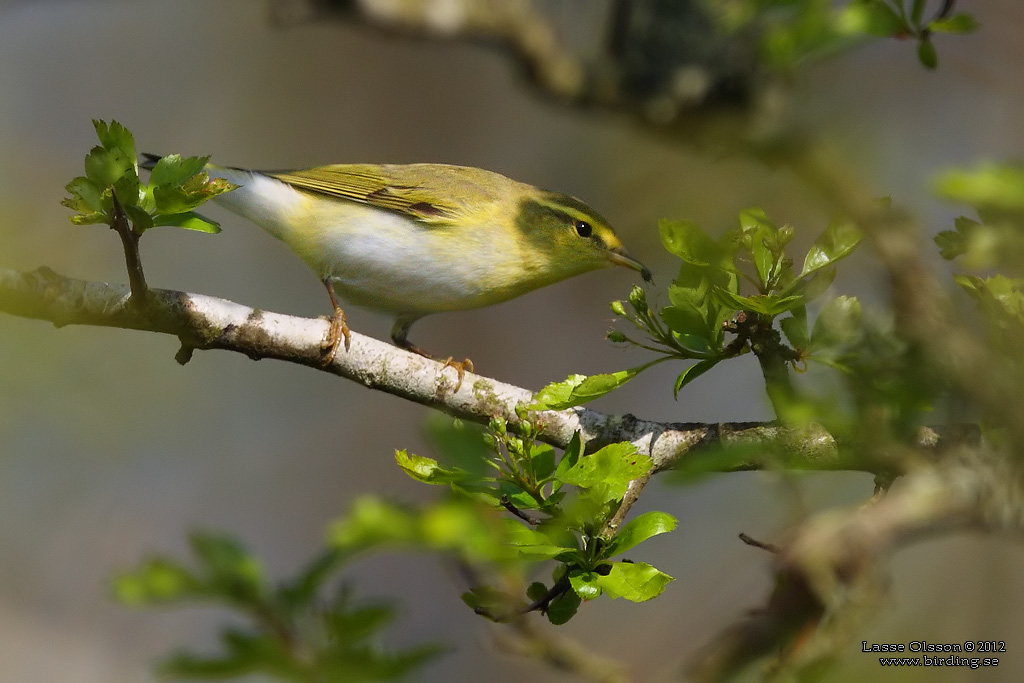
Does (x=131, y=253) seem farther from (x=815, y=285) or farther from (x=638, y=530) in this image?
(x=815, y=285)

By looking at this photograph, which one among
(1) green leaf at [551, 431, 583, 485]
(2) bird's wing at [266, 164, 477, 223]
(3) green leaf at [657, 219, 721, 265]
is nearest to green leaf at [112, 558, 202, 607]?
(1) green leaf at [551, 431, 583, 485]

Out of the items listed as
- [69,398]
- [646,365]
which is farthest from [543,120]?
[646,365]

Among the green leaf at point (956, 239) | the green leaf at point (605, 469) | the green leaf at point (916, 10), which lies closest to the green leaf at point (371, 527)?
the green leaf at point (605, 469)

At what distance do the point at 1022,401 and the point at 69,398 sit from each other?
5.95 metres

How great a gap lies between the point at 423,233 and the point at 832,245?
2.03 meters

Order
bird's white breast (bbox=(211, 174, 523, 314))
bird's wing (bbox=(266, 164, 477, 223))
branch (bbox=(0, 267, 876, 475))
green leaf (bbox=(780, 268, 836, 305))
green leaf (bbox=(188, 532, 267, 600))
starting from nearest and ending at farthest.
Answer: green leaf (bbox=(188, 532, 267, 600)) → green leaf (bbox=(780, 268, 836, 305)) → branch (bbox=(0, 267, 876, 475)) → bird's white breast (bbox=(211, 174, 523, 314)) → bird's wing (bbox=(266, 164, 477, 223))

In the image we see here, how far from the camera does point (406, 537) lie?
1.09m

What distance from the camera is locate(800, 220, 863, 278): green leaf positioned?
1.92m

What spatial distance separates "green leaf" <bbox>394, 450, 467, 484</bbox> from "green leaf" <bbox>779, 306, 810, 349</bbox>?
87 centimetres

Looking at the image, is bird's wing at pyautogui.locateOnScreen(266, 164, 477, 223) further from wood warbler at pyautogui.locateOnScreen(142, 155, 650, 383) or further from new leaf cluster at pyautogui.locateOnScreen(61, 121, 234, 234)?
new leaf cluster at pyautogui.locateOnScreen(61, 121, 234, 234)

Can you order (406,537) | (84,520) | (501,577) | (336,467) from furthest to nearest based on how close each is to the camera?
(336,467) → (84,520) → (501,577) → (406,537)

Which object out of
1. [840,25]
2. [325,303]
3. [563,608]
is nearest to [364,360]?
[563,608]

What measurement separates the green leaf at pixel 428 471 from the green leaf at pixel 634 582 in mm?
378

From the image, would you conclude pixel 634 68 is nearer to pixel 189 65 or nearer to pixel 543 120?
pixel 543 120
